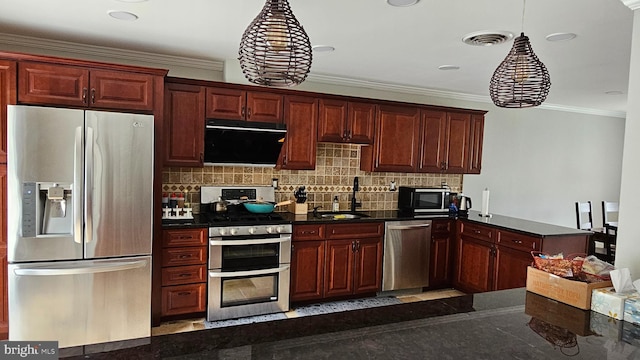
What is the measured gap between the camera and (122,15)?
9.13ft

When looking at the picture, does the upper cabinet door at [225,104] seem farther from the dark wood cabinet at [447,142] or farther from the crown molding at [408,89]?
the dark wood cabinet at [447,142]

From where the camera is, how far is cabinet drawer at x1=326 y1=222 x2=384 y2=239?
158 inches

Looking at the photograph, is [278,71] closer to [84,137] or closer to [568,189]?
[84,137]

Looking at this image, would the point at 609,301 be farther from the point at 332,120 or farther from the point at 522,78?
the point at 332,120

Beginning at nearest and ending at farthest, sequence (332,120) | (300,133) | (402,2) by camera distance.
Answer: (402,2) < (300,133) < (332,120)

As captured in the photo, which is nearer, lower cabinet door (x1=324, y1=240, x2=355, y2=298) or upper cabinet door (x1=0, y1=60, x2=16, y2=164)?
upper cabinet door (x1=0, y1=60, x2=16, y2=164)

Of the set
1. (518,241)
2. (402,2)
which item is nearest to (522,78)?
(402,2)

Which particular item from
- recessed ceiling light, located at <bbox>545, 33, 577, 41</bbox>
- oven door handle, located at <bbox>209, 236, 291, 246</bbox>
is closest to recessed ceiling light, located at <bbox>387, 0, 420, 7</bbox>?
recessed ceiling light, located at <bbox>545, 33, 577, 41</bbox>

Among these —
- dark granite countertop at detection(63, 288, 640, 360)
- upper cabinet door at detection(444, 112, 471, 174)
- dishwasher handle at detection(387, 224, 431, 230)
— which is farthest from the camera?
upper cabinet door at detection(444, 112, 471, 174)

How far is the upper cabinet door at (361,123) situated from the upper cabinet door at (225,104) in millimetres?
1207

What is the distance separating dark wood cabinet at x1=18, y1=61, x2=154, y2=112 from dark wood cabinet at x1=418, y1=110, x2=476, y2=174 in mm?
3105

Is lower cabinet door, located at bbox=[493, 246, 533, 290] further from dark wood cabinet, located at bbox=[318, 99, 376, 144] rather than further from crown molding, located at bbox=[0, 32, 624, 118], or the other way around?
crown molding, located at bbox=[0, 32, 624, 118]

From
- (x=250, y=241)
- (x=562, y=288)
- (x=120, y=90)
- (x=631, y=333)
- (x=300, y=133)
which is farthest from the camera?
(x=300, y=133)

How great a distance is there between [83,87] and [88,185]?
751mm
